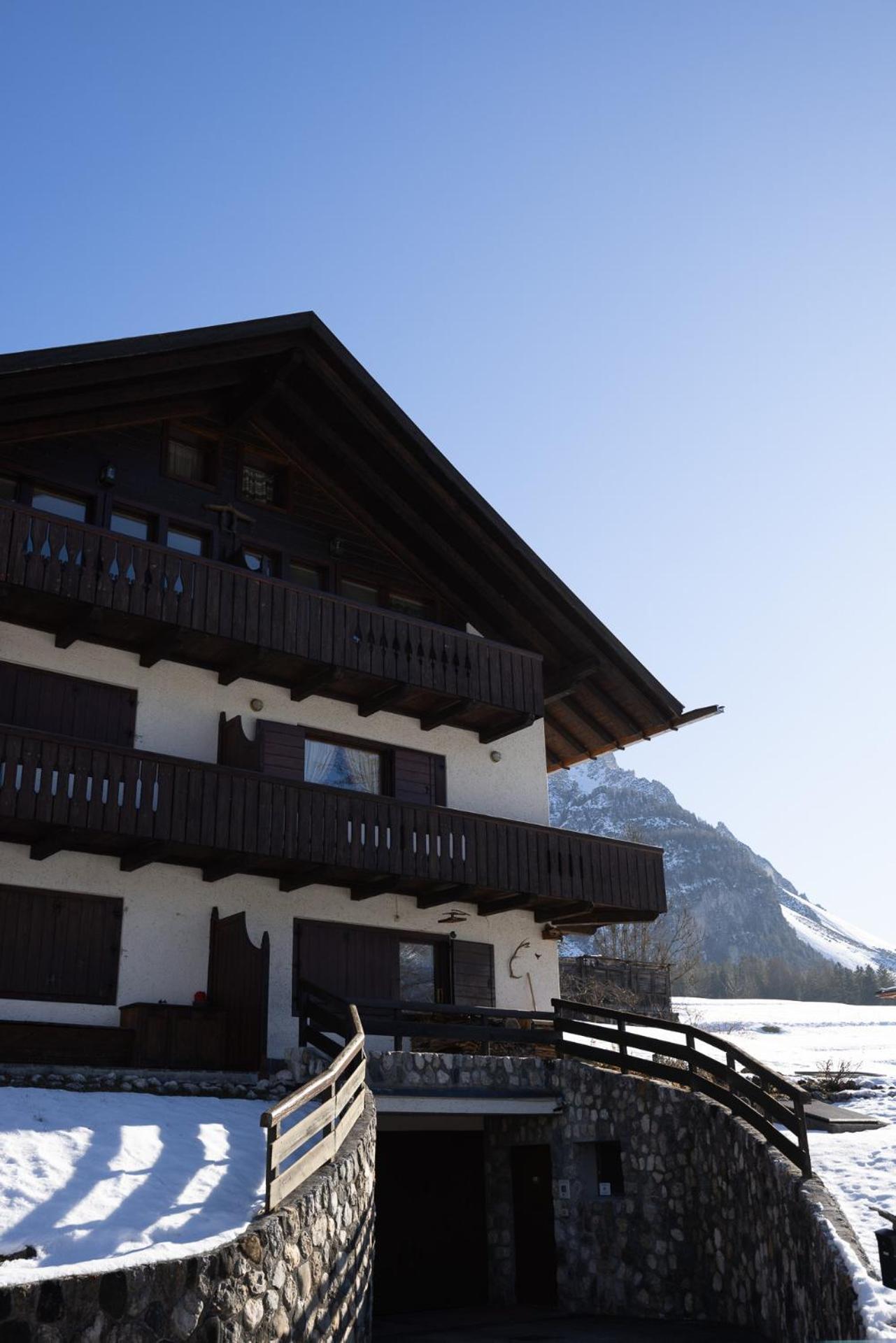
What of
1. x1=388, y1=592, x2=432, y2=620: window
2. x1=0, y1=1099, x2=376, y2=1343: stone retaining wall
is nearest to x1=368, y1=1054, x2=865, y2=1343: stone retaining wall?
x1=0, y1=1099, x2=376, y2=1343: stone retaining wall

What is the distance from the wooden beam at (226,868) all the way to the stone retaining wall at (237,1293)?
7219 mm

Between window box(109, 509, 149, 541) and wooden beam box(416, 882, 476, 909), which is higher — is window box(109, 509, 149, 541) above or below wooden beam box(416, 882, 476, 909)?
above

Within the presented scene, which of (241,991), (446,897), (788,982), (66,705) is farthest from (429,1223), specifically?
(788,982)

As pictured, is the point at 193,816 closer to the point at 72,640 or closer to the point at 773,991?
the point at 72,640

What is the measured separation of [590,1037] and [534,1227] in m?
2.96

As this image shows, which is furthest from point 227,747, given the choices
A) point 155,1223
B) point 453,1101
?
point 155,1223

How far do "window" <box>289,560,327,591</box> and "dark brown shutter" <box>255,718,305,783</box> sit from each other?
8.68 feet

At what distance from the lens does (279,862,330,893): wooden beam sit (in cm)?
1892

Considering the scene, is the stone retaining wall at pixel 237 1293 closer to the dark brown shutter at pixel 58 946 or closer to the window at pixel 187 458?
the dark brown shutter at pixel 58 946

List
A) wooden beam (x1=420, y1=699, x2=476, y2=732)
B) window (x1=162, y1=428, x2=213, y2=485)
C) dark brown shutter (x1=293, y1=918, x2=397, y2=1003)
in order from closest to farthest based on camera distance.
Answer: dark brown shutter (x1=293, y1=918, x2=397, y2=1003)
window (x1=162, y1=428, x2=213, y2=485)
wooden beam (x1=420, y1=699, x2=476, y2=732)

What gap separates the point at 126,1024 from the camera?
17.2 meters

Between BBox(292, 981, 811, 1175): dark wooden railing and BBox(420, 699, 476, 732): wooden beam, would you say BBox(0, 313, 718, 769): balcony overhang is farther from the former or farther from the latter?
BBox(292, 981, 811, 1175): dark wooden railing

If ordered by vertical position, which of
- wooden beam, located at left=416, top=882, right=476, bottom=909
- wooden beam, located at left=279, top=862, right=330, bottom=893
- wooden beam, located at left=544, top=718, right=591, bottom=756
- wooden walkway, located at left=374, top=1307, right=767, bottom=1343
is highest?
wooden beam, located at left=544, top=718, right=591, bottom=756

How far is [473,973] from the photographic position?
2130cm
